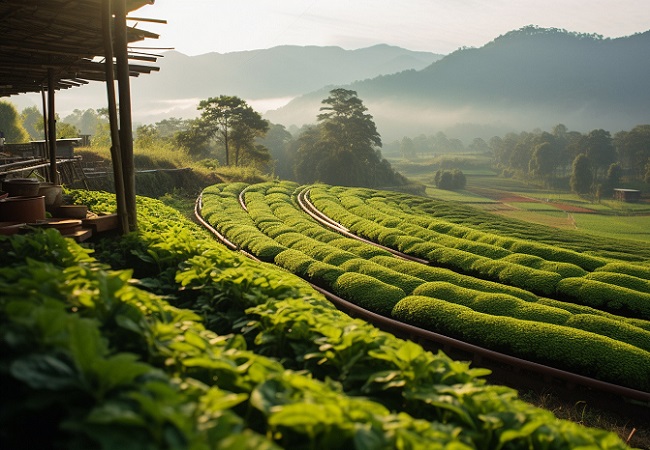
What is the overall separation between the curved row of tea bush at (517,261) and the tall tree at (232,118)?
3530 centimetres

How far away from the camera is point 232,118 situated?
51.9 m

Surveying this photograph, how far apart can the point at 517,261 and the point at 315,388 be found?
1205 centimetres

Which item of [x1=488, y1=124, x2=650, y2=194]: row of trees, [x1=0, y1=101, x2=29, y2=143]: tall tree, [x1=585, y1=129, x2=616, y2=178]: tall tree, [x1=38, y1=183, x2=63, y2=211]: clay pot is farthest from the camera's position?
[x1=585, y1=129, x2=616, y2=178]: tall tree

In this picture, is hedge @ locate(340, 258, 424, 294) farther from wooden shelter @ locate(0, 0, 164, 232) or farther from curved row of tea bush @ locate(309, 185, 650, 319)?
wooden shelter @ locate(0, 0, 164, 232)

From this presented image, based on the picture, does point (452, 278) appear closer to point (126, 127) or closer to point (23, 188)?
point (126, 127)

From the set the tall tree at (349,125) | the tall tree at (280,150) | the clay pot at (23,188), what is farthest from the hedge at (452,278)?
the tall tree at (280,150)

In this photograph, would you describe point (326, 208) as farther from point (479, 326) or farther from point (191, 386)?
point (191, 386)

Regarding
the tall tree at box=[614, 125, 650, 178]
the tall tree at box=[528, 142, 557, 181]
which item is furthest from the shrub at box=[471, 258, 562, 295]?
the tall tree at box=[614, 125, 650, 178]

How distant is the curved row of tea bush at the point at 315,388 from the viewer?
2.07 m

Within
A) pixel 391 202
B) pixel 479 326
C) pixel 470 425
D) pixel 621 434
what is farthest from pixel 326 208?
pixel 470 425

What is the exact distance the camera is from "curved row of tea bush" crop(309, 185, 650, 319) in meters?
11.0

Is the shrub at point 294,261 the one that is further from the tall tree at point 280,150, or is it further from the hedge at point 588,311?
the tall tree at point 280,150

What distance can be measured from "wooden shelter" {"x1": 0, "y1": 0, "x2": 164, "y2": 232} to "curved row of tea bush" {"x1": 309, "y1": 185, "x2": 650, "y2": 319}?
8866 millimetres

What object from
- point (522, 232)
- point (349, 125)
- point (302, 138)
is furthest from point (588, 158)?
point (522, 232)
